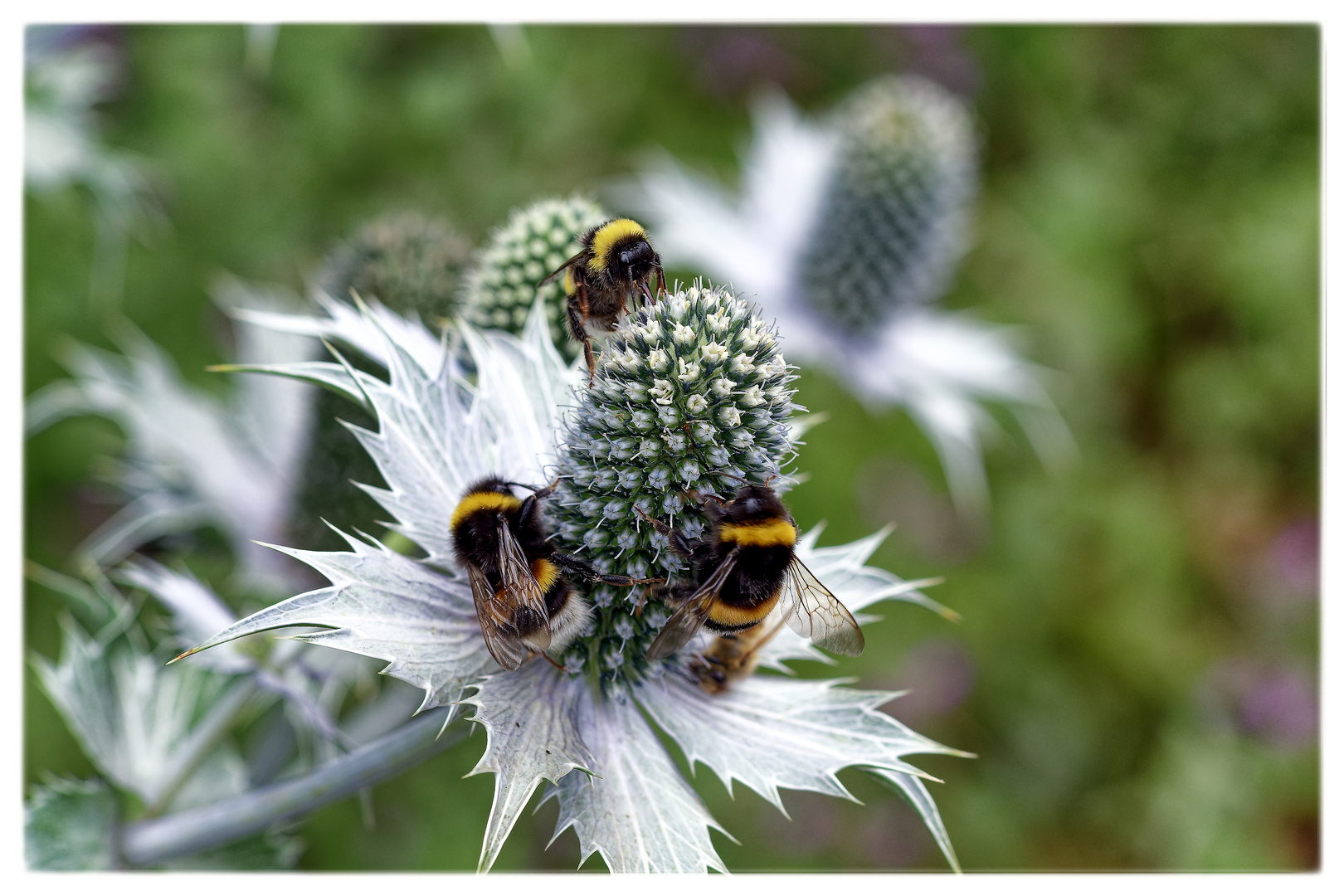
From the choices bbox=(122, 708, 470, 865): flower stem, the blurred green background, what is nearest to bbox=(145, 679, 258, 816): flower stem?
bbox=(122, 708, 470, 865): flower stem

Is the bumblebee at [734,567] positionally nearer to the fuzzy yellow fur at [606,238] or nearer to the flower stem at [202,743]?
the fuzzy yellow fur at [606,238]

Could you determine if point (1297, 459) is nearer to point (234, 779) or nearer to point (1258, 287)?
point (1258, 287)

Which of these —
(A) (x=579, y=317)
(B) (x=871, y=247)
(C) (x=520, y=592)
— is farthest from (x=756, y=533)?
(B) (x=871, y=247)

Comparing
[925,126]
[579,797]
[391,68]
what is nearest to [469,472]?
[579,797]

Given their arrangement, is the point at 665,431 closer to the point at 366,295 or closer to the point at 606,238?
the point at 606,238

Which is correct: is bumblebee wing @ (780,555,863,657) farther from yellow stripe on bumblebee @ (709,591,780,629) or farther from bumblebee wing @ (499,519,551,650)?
bumblebee wing @ (499,519,551,650)

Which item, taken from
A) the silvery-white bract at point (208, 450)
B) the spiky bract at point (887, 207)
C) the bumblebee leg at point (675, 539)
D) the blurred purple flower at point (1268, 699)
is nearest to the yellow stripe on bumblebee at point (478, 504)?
the bumblebee leg at point (675, 539)
